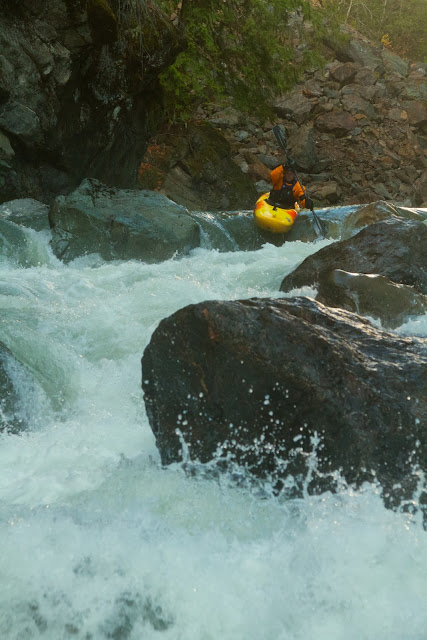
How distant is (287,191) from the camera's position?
917cm

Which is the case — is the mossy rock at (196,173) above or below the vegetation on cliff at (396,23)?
below

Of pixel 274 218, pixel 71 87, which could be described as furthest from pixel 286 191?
pixel 71 87

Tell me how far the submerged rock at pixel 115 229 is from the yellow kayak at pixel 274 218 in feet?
4.62

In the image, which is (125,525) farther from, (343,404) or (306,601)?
(343,404)

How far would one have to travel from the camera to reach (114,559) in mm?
2201

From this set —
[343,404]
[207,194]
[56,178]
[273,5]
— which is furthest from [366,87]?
[343,404]

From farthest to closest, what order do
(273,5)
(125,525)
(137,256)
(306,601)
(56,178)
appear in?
(273,5), (56,178), (137,256), (125,525), (306,601)

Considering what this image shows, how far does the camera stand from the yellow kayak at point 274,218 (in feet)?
28.5

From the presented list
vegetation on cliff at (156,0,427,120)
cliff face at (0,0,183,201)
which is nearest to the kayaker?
cliff face at (0,0,183,201)

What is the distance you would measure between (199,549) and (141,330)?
2417 millimetres

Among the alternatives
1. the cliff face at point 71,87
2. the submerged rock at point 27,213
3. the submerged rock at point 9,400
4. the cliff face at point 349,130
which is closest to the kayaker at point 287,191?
the cliff face at point 71,87

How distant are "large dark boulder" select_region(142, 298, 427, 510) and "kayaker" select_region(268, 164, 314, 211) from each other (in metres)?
6.62

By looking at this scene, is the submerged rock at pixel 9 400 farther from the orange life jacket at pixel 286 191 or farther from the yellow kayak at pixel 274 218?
the orange life jacket at pixel 286 191

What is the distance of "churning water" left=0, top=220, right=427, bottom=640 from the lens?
1.97m
